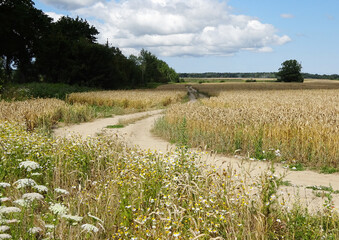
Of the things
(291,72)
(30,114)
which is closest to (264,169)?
(30,114)

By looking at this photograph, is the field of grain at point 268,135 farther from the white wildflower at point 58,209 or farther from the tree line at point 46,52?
the tree line at point 46,52

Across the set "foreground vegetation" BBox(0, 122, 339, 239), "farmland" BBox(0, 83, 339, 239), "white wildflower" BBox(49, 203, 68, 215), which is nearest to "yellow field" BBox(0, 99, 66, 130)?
"farmland" BBox(0, 83, 339, 239)

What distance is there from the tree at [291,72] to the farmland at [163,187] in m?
116

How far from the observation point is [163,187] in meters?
5.22

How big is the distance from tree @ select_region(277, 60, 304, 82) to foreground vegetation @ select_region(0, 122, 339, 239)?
4933 inches

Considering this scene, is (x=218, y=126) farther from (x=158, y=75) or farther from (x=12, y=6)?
(x=158, y=75)

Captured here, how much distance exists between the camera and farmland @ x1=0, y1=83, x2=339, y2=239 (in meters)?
4.38

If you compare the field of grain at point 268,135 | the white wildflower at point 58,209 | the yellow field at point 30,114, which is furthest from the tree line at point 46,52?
the white wildflower at point 58,209

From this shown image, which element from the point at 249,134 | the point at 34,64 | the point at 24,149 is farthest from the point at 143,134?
the point at 34,64

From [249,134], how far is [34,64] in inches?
1889

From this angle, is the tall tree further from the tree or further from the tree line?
the tree

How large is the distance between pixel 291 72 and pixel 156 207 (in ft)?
420

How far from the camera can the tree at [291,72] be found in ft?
398

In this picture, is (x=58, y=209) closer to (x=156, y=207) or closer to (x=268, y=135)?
(x=156, y=207)
